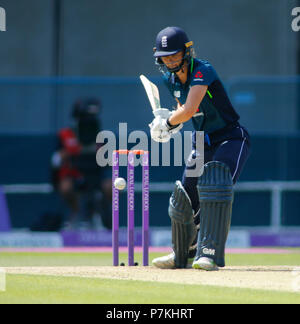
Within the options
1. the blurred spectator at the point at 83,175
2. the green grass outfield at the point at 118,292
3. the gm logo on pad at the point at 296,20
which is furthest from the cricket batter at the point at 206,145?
the gm logo on pad at the point at 296,20

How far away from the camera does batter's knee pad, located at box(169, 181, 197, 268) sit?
24.0 ft

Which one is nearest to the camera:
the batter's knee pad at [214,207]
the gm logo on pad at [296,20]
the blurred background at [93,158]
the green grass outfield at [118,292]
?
the green grass outfield at [118,292]

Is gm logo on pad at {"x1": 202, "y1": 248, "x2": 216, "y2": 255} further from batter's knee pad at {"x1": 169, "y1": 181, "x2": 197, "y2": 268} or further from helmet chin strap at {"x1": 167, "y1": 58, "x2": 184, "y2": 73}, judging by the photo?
helmet chin strap at {"x1": 167, "y1": 58, "x2": 184, "y2": 73}

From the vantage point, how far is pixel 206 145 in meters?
7.33

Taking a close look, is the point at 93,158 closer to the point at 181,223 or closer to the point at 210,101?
the point at 181,223

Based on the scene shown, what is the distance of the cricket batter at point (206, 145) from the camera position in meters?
7.02

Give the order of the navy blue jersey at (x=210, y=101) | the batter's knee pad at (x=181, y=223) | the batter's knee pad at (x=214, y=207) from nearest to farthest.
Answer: the batter's knee pad at (x=214, y=207) → the navy blue jersey at (x=210, y=101) → the batter's knee pad at (x=181, y=223)

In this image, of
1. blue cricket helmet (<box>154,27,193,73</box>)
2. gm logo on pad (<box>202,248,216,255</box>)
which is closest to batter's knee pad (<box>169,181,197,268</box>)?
gm logo on pad (<box>202,248,216,255</box>)

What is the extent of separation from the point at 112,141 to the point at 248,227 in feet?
7.47

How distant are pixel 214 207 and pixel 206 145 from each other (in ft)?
1.85

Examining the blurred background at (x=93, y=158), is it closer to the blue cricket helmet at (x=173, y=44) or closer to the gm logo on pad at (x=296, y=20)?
the gm logo on pad at (x=296, y=20)

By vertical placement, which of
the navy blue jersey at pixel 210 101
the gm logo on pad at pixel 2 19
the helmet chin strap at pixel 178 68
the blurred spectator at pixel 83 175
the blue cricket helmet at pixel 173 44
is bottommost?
the blurred spectator at pixel 83 175

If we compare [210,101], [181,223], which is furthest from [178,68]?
[181,223]

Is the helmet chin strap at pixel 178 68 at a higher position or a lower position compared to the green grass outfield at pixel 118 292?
higher
